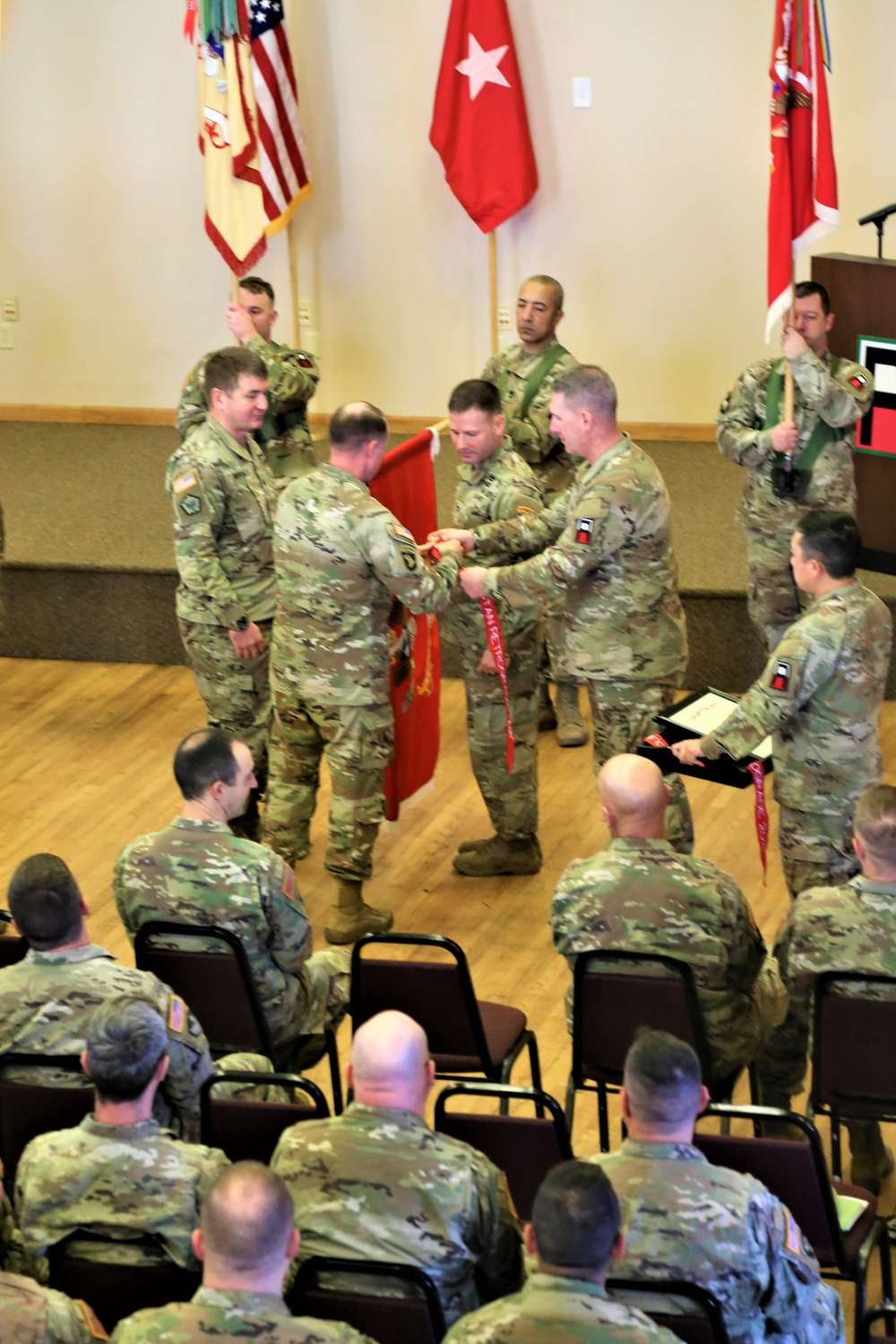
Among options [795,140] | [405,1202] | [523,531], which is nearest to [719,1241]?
[405,1202]

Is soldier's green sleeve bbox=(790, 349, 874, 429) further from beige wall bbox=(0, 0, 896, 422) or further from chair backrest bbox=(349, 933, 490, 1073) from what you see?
chair backrest bbox=(349, 933, 490, 1073)

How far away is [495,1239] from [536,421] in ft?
15.1

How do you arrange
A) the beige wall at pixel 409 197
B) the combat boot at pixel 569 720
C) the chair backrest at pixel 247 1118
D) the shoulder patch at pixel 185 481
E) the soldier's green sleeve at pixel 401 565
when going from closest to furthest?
the chair backrest at pixel 247 1118
the soldier's green sleeve at pixel 401 565
the shoulder patch at pixel 185 481
the combat boot at pixel 569 720
the beige wall at pixel 409 197

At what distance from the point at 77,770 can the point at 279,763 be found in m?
1.72

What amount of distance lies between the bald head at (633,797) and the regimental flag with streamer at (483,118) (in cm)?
606

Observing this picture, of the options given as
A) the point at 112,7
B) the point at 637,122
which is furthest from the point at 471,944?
the point at 112,7

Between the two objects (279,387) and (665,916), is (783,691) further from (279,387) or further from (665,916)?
(279,387)

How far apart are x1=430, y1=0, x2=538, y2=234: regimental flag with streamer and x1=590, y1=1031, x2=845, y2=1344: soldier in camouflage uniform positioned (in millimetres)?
7266

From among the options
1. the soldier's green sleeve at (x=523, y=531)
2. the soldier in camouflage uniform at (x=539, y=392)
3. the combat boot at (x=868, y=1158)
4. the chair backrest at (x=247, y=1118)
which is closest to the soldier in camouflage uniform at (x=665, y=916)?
the combat boot at (x=868, y=1158)

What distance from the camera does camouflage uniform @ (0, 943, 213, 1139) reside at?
12.1ft

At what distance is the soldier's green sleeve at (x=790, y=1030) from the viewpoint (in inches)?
160

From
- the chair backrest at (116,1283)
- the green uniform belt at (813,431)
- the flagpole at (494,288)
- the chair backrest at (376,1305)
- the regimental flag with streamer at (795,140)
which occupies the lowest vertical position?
the chair backrest at (116,1283)

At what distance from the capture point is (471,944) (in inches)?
223

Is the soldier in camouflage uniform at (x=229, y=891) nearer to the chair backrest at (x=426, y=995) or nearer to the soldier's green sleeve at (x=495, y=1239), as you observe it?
the chair backrest at (x=426, y=995)
